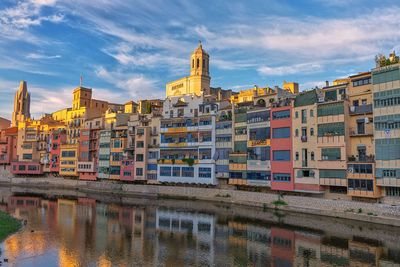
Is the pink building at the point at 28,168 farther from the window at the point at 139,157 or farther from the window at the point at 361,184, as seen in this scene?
the window at the point at 361,184

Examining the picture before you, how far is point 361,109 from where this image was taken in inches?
1706

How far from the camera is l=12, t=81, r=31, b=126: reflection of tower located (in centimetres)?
14938

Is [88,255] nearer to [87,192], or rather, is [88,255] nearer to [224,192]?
[224,192]

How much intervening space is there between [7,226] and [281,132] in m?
33.5

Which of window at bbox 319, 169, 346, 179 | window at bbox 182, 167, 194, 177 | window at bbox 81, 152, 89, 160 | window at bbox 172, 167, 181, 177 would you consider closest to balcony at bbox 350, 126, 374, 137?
window at bbox 319, 169, 346, 179

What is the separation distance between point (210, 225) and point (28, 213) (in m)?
23.8

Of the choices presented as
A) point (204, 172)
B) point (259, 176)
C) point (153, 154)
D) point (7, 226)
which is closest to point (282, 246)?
point (259, 176)

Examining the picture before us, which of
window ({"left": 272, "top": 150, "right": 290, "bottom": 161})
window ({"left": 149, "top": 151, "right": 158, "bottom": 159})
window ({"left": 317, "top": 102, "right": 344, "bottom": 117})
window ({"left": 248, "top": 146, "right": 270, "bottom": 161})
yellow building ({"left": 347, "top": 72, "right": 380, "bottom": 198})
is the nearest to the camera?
yellow building ({"left": 347, "top": 72, "right": 380, "bottom": 198})

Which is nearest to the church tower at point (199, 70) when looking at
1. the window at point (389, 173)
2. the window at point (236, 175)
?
the window at point (236, 175)

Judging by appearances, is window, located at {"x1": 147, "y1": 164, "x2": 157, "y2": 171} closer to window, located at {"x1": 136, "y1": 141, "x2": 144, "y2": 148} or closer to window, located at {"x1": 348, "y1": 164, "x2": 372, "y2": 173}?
window, located at {"x1": 136, "y1": 141, "x2": 144, "y2": 148}

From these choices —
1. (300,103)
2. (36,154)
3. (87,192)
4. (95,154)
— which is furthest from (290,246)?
(36,154)

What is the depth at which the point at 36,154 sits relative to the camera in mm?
94562

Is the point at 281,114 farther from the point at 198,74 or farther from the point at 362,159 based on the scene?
the point at 198,74

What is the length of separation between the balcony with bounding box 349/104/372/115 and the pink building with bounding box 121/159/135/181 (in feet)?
131
